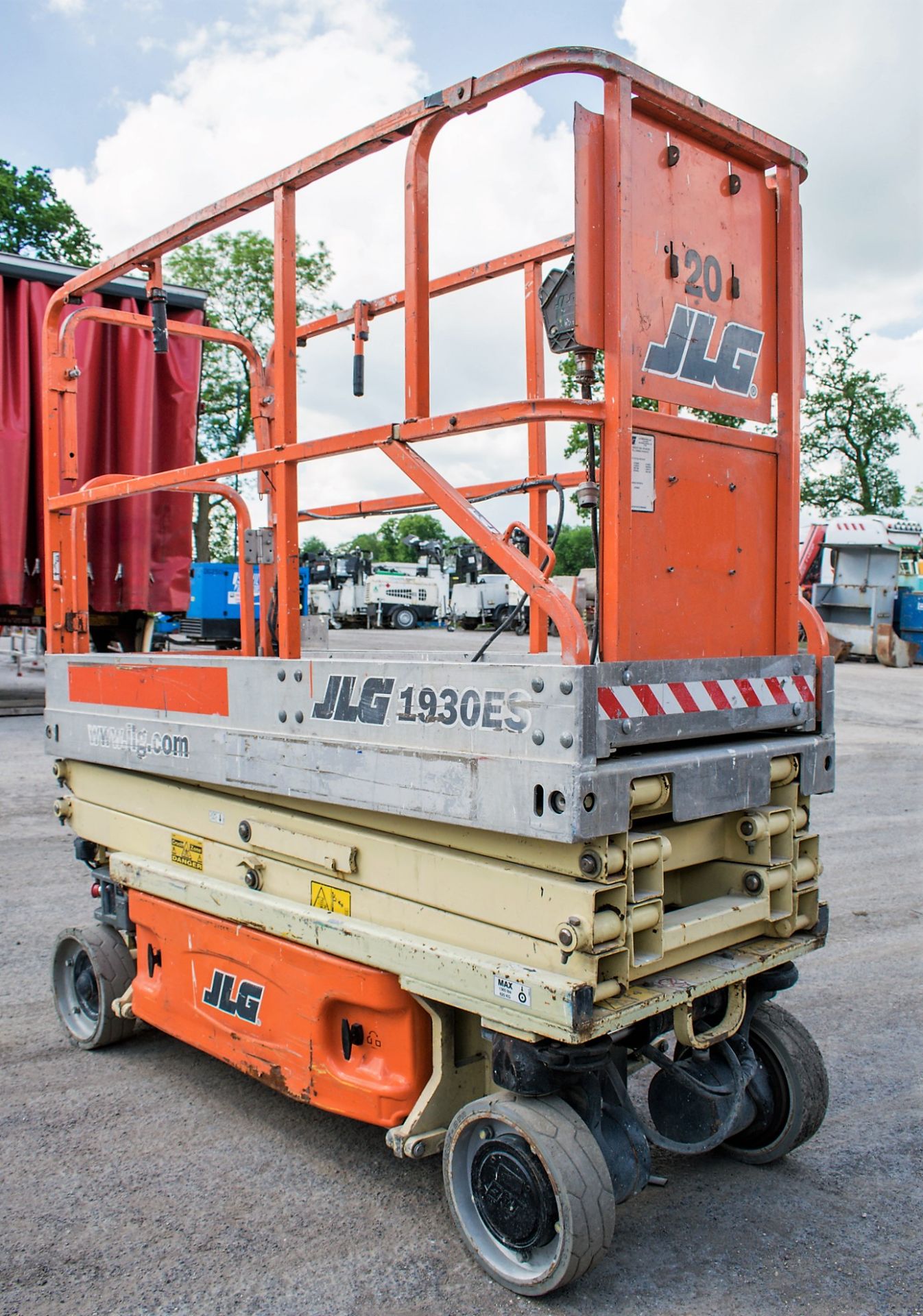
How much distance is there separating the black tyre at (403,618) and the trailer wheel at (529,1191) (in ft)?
107

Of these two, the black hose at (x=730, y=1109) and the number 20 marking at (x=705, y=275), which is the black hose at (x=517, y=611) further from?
the black hose at (x=730, y=1109)

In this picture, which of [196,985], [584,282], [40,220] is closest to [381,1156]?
[196,985]

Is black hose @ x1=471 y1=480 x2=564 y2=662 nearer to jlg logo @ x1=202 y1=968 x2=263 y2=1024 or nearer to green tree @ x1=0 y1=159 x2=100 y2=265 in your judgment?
jlg logo @ x1=202 y1=968 x2=263 y2=1024

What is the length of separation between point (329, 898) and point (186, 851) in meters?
0.81

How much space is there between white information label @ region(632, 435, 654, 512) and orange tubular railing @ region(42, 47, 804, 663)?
52 mm

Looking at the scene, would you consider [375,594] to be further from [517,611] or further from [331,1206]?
[331,1206]

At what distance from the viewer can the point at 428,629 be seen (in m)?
35.7

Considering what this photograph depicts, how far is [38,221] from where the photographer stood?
26.1m

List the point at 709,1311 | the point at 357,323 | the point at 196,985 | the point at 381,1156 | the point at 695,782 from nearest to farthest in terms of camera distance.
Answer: the point at 709,1311
the point at 695,782
the point at 381,1156
the point at 196,985
the point at 357,323

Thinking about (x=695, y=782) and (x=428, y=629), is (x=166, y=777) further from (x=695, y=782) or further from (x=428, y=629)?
(x=428, y=629)

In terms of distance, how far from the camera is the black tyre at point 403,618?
116 ft

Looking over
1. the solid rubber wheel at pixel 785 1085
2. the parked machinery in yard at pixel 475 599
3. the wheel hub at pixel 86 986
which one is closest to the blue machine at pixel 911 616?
the parked machinery in yard at pixel 475 599

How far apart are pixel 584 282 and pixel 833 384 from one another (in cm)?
3766

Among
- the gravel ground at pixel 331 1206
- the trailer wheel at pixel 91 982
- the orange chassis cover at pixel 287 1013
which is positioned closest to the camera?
the gravel ground at pixel 331 1206
